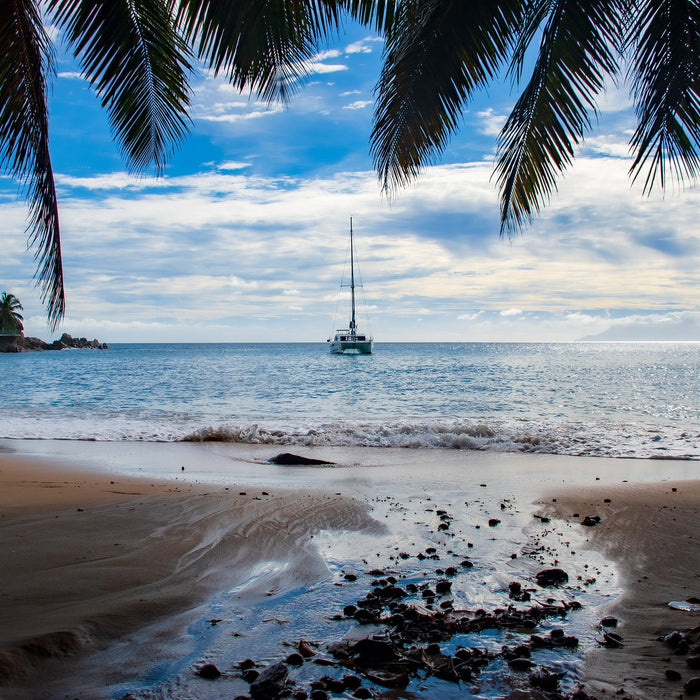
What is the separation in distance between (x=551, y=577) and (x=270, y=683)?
247cm

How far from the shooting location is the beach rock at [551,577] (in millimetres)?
4008

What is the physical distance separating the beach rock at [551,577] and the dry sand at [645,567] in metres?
0.41

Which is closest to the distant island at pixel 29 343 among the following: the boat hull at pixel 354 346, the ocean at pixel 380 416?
the boat hull at pixel 354 346

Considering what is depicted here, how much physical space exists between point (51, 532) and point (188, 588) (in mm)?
2139

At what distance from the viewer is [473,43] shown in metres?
4.71

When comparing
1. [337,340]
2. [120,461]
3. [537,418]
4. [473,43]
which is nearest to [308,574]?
[473,43]

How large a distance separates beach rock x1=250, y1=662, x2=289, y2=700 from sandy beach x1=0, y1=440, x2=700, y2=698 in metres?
0.07

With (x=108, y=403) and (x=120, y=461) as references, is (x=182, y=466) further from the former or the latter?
(x=108, y=403)

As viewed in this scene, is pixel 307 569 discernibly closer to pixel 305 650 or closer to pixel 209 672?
pixel 305 650

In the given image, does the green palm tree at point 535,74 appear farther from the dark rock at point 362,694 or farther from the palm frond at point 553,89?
the dark rock at point 362,694

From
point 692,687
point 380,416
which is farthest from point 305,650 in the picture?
point 380,416

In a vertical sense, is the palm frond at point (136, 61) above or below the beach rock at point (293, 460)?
above

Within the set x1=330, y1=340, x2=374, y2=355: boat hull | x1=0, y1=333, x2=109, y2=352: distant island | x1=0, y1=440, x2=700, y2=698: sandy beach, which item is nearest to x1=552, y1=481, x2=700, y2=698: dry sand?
x1=0, y1=440, x2=700, y2=698: sandy beach

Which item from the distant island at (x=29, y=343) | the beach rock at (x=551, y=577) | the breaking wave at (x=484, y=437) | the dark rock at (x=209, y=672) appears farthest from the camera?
the distant island at (x=29, y=343)
